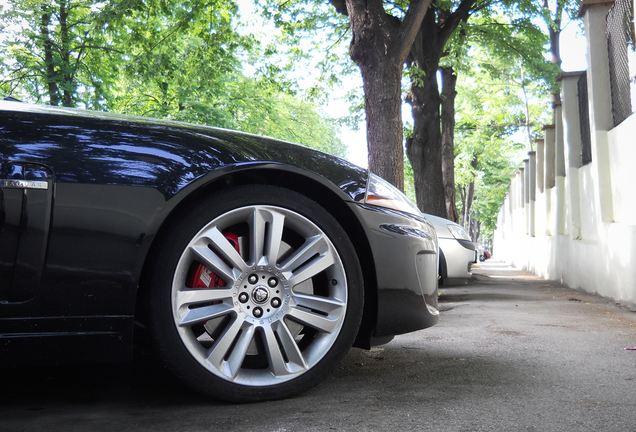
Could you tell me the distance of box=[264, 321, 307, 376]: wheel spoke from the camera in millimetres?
2635

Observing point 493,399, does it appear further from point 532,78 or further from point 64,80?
point 64,80

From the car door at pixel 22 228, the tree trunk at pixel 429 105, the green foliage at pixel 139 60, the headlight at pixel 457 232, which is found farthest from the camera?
the tree trunk at pixel 429 105

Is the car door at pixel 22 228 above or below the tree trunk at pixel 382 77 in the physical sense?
below

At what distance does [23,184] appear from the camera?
234cm

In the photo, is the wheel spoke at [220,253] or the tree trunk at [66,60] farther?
the tree trunk at [66,60]

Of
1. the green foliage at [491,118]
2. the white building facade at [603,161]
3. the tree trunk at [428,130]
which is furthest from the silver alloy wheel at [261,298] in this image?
the green foliage at [491,118]

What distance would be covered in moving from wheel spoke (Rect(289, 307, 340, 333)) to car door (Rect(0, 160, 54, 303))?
1.07 m

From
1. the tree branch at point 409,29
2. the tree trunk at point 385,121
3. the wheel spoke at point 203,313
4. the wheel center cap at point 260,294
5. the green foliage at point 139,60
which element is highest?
the green foliage at point 139,60

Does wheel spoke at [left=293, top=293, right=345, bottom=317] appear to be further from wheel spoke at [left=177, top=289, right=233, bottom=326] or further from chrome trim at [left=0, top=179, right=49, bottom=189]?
chrome trim at [left=0, top=179, right=49, bottom=189]

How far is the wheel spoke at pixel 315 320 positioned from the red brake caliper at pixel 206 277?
35 centimetres

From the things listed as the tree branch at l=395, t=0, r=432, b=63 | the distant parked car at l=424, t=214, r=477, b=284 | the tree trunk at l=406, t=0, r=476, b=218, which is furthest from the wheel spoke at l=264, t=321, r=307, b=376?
the tree trunk at l=406, t=0, r=476, b=218

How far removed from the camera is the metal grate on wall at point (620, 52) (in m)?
7.98

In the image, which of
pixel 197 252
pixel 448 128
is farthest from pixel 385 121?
pixel 448 128

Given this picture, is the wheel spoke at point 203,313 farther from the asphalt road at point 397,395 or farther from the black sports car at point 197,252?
the asphalt road at point 397,395
